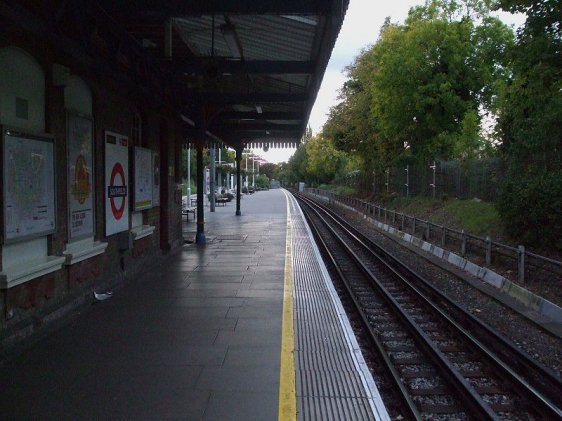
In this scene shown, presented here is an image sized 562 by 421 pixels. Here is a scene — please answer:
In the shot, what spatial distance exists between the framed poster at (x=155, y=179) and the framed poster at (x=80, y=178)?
379 cm

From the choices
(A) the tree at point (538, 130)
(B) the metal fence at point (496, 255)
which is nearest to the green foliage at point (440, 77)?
(B) the metal fence at point (496, 255)

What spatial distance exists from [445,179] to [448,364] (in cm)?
1923

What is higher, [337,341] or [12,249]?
[12,249]

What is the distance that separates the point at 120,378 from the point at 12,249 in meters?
2.05

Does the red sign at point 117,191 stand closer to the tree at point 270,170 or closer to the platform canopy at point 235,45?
the platform canopy at point 235,45

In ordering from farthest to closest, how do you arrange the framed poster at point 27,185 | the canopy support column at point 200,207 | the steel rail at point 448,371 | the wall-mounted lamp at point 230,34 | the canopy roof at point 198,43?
1. the canopy support column at point 200,207
2. the wall-mounted lamp at point 230,34
3. the canopy roof at point 198,43
4. the framed poster at point 27,185
5. the steel rail at point 448,371

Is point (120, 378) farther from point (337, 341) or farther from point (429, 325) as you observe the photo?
point (429, 325)

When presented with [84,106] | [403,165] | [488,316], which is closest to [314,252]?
[488,316]

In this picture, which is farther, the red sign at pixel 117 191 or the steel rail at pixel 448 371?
the red sign at pixel 117 191

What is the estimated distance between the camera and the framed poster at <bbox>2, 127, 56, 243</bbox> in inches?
227

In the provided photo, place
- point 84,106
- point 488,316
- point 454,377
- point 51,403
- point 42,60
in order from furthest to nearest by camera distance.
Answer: point 488,316 < point 84,106 < point 42,60 < point 454,377 < point 51,403

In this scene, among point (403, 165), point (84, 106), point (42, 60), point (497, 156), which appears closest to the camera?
point (42, 60)

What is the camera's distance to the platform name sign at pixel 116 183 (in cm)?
909

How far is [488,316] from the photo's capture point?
891 cm
